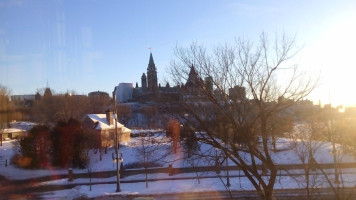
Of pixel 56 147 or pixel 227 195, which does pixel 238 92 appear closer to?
pixel 227 195

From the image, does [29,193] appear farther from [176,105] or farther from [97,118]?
[97,118]

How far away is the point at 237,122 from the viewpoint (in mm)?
7914

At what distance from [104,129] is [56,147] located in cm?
637

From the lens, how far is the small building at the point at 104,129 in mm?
39375

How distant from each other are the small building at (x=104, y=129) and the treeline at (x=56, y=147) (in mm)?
2758

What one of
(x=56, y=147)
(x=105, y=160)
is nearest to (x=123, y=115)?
(x=56, y=147)

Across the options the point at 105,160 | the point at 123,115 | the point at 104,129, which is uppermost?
the point at 123,115

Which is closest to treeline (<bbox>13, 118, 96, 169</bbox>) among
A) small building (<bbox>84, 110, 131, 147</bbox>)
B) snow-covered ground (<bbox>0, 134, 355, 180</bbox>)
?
snow-covered ground (<bbox>0, 134, 355, 180</bbox>)

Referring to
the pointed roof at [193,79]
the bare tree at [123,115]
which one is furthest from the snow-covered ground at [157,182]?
the bare tree at [123,115]

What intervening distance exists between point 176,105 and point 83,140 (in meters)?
29.7

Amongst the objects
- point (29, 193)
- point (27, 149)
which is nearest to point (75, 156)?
point (27, 149)

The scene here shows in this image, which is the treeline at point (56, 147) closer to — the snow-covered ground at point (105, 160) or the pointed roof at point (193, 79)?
the snow-covered ground at point (105, 160)

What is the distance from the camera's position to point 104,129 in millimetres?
40750

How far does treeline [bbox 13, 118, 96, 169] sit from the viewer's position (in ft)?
115
